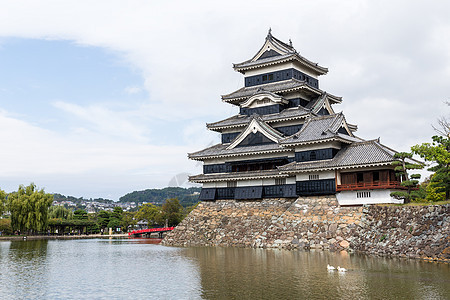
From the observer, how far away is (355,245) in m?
30.8

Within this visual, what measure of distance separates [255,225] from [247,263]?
12.9m

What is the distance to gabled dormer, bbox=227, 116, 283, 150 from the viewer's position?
41053 mm

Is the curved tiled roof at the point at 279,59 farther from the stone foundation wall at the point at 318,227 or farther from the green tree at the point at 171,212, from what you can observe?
the green tree at the point at 171,212

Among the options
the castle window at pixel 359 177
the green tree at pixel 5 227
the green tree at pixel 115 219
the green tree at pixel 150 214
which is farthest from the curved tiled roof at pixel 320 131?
the green tree at pixel 115 219

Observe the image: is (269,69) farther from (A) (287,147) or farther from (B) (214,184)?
(B) (214,184)

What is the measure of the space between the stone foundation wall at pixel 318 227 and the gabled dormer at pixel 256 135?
18.1 ft

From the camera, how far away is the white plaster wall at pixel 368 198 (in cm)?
3331

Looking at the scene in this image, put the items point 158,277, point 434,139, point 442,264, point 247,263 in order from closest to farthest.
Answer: point 158,277, point 442,264, point 247,263, point 434,139

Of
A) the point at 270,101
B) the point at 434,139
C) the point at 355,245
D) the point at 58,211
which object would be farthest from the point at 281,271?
the point at 58,211

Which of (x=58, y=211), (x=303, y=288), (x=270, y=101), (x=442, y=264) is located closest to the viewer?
(x=303, y=288)

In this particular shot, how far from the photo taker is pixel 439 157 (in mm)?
28562

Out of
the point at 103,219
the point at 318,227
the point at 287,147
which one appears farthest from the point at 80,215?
the point at 318,227

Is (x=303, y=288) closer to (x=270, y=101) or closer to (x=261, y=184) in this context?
Answer: (x=261, y=184)

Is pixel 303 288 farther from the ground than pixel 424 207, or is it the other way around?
pixel 424 207
